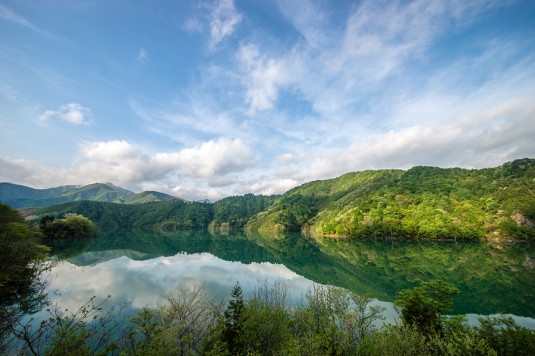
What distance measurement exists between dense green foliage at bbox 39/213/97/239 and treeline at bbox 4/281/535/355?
123 meters

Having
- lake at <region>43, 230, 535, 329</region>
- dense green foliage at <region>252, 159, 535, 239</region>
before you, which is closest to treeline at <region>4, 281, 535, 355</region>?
lake at <region>43, 230, 535, 329</region>

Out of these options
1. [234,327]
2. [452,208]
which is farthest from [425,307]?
[452,208]

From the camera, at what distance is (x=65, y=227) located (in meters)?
123

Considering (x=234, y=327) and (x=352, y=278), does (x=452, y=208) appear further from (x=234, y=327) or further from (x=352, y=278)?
(x=234, y=327)

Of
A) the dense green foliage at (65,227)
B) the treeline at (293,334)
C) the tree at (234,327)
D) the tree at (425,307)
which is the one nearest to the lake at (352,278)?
the tree at (425,307)

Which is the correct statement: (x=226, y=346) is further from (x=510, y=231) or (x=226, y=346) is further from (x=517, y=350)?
(x=510, y=231)

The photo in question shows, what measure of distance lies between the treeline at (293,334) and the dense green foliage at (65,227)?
12309 centimetres

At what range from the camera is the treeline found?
13.0 metres

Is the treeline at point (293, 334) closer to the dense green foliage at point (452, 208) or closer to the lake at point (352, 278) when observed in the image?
the lake at point (352, 278)

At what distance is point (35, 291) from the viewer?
38438 mm

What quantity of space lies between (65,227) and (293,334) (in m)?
145

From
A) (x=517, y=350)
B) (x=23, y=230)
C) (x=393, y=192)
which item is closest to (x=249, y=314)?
(x=517, y=350)

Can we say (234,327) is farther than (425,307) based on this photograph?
No

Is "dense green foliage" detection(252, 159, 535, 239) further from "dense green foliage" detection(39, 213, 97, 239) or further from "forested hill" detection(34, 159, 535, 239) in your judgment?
"dense green foliage" detection(39, 213, 97, 239)
